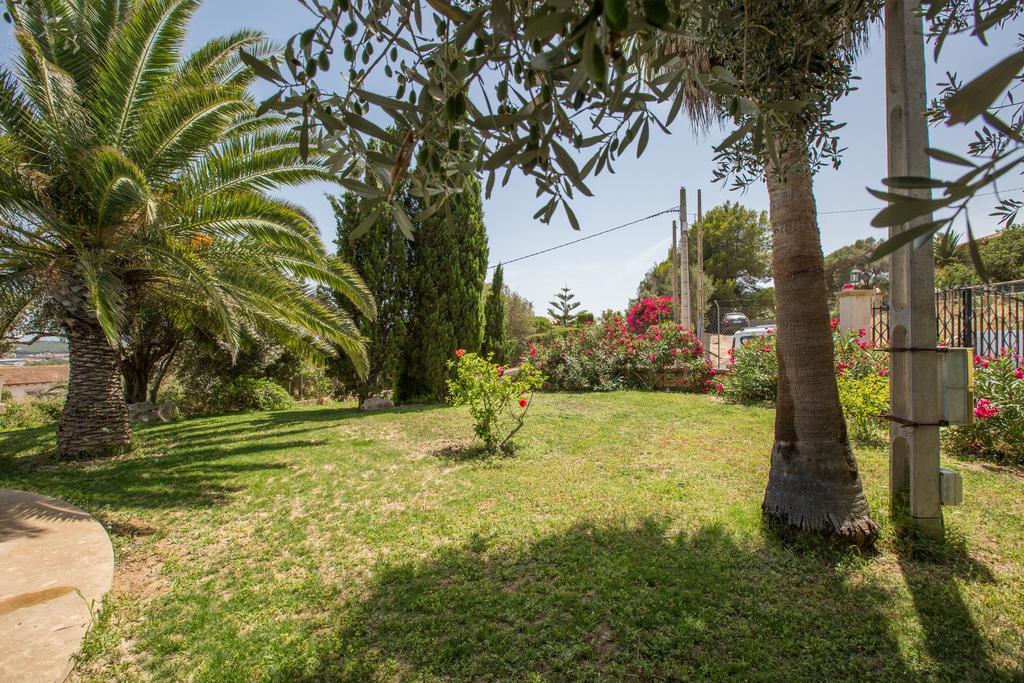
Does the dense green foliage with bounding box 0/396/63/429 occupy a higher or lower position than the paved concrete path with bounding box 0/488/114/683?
lower

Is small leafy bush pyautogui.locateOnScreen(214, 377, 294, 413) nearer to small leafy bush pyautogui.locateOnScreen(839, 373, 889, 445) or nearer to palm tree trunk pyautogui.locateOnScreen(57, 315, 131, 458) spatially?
palm tree trunk pyautogui.locateOnScreen(57, 315, 131, 458)

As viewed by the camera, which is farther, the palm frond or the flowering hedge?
the flowering hedge

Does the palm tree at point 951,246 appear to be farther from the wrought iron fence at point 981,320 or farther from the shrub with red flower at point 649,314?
the shrub with red flower at point 649,314

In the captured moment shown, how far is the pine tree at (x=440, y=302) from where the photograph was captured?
12344 millimetres

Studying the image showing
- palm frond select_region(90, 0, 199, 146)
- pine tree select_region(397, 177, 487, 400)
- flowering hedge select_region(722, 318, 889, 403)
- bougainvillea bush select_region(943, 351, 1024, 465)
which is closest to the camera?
bougainvillea bush select_region(943, 351, 1024, 465)

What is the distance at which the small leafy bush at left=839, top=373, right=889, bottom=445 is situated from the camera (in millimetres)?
5812

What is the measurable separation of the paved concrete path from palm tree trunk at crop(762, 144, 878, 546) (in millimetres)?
4411

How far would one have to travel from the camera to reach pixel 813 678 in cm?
216

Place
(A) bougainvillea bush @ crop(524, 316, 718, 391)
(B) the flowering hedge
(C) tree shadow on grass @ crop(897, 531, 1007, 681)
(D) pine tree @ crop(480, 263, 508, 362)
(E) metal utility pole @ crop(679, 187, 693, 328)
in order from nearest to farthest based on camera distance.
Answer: (C) tree shadow on grass @ crop(897, 531, 1007, 681)
(B) the flowering hedge
(A) bougainvillea bush @ crop(524, 316, 718, 391)
(D) pine tree @ crop(480, 263, 508, 362)
(E) metal utility pole @ crop(679, 187, 693, 328)

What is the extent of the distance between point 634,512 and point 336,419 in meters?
7.87

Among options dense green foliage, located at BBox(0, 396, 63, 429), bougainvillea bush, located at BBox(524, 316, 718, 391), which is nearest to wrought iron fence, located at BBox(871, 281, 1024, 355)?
bougainvillea bush, located at BBox(524, 316, 718, 391)

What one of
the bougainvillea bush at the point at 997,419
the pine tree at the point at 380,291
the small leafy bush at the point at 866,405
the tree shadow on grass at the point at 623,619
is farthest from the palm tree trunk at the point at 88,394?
the bougainvillea bush at the point at 997,419

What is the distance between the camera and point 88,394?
21.7ft

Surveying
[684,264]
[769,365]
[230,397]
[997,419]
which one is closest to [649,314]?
[684,264]
